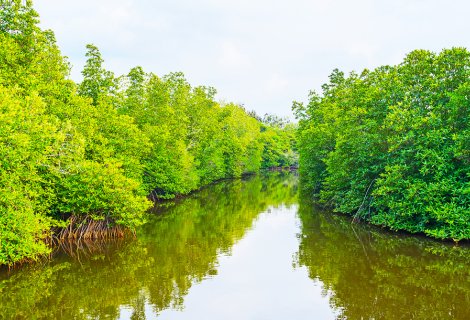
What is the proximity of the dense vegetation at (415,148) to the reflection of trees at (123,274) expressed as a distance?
29.1 ft

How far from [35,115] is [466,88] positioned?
21075 millimetres

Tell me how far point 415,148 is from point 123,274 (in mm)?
16643

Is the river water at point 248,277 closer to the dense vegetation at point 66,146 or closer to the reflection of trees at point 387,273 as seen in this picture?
the reflection of trees at point 387,273

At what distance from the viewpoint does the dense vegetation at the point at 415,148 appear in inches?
763

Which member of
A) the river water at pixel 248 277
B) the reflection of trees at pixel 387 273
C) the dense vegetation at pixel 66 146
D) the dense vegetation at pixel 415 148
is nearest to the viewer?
the reflection of trees at pixel 387 273


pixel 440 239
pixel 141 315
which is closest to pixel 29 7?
pixel 141 315

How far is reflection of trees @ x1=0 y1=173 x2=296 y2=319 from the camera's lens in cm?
1248

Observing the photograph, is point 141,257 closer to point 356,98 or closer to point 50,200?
point 50,200

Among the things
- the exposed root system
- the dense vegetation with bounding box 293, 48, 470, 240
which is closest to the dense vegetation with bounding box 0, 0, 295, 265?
the exposed root system

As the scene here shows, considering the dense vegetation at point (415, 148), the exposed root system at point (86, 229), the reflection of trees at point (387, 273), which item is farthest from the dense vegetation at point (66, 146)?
the dense vegetation at point (415, 148)

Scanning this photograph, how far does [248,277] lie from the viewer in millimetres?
15602

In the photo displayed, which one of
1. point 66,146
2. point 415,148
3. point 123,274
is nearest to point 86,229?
point 66,146

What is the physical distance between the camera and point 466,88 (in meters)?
19.2

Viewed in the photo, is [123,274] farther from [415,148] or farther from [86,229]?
[415,148]
